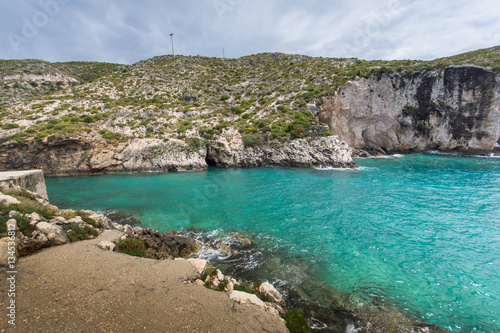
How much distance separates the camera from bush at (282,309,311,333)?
446cm

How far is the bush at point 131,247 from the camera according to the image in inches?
270

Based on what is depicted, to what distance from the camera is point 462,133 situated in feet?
137

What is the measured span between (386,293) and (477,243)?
6.81 meters

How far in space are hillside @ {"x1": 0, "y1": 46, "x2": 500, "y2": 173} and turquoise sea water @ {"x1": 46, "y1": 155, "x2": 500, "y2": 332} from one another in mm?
10640

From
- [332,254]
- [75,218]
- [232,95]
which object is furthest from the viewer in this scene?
[232,95]

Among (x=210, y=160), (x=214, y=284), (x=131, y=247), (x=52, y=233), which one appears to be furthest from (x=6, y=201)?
(x=210, y=160)

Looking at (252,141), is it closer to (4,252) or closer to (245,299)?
(245,299)

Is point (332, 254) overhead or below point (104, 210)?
Answer: below

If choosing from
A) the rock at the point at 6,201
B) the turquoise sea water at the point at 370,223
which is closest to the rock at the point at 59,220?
the rock at the point at 6,201

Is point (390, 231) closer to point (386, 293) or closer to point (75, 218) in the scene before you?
point (386, 293)

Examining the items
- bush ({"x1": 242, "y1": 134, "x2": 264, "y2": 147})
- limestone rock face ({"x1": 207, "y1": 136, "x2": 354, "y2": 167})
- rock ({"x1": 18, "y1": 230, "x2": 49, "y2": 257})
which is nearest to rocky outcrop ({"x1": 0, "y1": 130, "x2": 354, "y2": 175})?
limestone rock face ({"x1": 207, "y1": 136, "x2": 354, "y2": 167})

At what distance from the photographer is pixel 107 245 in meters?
6.48

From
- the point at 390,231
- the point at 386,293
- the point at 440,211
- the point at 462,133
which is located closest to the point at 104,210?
the point at 386,293

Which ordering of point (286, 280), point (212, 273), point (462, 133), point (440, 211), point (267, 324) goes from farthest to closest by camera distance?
1. point (462, 133)
2. point (440, 211)
3. point (286, 280)
4. point (212, 273)
5. point (267, 324)
